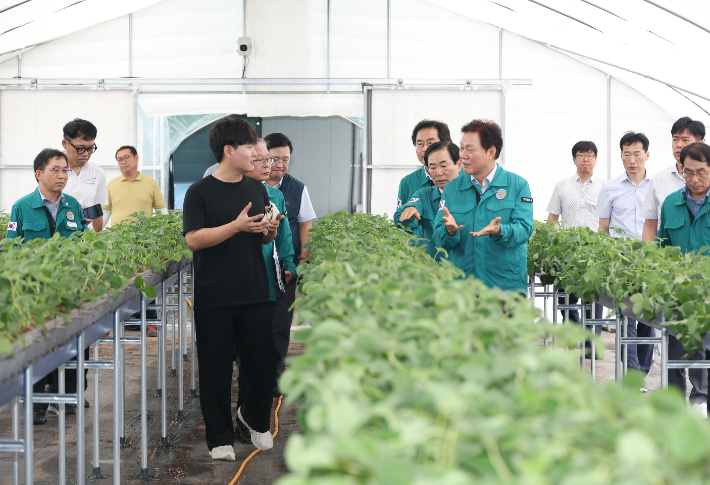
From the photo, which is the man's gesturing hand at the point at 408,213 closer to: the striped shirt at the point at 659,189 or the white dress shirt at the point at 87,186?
the striped shirt at the point at 659,189

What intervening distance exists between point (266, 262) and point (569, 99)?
7.03 metres

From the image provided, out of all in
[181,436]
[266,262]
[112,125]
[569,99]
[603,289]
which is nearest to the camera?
[603,289]

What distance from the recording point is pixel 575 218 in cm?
538

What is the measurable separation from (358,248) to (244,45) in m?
7.37

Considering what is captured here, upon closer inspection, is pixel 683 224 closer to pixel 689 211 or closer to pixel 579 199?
pixel 689 211

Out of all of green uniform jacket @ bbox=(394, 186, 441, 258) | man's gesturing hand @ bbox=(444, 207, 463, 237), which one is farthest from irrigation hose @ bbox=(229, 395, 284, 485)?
man's gesturing hand @ bbox=(444, 207, 463, 237)

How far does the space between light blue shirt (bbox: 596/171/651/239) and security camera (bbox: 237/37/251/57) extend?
231 inches

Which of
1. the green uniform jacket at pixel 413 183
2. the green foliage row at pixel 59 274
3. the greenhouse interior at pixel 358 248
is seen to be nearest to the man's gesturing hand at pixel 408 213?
the greenhouse interior at pixel 358 248

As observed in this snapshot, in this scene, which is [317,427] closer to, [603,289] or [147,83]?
[603,289]

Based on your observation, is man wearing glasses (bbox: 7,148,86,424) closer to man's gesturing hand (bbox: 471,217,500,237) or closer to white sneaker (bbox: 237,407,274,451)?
white sneaker (bbox: 237,407,274,451)

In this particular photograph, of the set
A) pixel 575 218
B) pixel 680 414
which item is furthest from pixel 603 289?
pixel 575 218

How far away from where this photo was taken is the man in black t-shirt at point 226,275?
9.61 ft

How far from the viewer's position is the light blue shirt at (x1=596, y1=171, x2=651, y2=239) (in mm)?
4633

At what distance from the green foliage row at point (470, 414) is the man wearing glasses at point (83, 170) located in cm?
340
